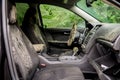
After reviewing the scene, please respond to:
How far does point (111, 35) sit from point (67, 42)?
1.79 meters

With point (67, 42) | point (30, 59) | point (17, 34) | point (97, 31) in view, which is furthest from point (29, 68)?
point (67, 42)

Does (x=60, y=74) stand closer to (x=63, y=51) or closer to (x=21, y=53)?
(x=21, y=53)

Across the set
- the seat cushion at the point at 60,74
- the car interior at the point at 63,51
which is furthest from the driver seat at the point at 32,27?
the seat cushion at the point at 60,74

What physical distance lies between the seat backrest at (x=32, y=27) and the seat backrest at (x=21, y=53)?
99cm

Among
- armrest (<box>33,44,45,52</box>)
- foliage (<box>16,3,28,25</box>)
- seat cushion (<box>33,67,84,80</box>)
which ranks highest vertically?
foliage (<box>16,3,28,25</box>)

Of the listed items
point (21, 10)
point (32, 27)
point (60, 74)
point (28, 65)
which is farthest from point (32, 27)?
point (28, 65)

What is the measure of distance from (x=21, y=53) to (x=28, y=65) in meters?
0.15

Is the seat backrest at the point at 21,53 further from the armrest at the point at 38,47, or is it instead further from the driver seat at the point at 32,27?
the driver seat at the point at 32,27

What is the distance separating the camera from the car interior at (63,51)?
2.97m

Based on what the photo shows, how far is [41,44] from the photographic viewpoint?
4.38 m

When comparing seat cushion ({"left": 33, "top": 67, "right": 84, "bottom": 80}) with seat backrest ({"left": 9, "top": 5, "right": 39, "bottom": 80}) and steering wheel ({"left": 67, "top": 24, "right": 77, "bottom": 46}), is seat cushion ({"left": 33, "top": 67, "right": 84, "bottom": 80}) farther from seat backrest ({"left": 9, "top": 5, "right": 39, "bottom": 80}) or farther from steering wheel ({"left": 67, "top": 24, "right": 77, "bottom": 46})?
steering wheel ({"left": 67, "top": 24, "right": 77, "bottom": 46})

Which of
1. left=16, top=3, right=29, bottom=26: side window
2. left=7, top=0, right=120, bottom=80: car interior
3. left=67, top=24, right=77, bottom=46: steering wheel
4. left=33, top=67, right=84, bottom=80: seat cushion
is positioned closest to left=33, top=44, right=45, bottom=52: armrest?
left=7, top=0, right=120, bottom=80: car interior

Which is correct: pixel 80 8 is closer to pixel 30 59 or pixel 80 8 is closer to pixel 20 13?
pixel 20 13

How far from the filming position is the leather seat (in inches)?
109
